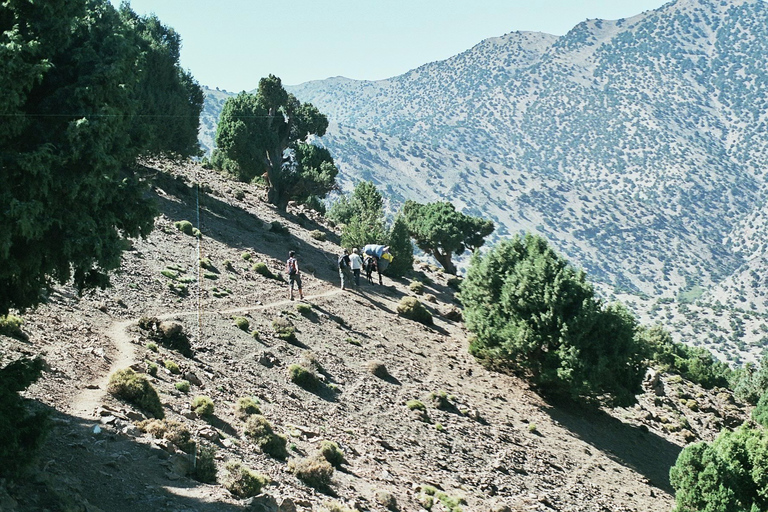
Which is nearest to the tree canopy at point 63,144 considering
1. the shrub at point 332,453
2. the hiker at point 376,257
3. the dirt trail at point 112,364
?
the dirt trail at point 112,364

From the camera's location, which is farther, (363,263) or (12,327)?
(363,263)

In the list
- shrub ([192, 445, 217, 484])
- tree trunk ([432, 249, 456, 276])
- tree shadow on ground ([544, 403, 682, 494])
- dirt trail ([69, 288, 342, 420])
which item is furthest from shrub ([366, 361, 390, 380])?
tree trunk ([432, 249, 456, 276])

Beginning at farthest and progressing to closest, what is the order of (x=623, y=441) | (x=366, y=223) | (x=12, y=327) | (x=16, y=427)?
1. (x=366, y=223)
2. (x=623, y=441)
3. (x=12, y=327)
4. (x=16, y=427)

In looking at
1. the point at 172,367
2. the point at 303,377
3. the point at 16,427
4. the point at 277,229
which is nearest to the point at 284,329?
the point at 303,377

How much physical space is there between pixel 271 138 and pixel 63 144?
167 feet

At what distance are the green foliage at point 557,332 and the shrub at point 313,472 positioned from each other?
18.8 m

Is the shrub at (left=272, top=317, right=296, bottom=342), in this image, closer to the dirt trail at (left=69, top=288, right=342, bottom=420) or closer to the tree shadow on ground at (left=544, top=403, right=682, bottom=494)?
the dirt trail at (left=69, top=288, right=342, bottom=420)

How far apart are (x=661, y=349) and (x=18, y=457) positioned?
205 feet

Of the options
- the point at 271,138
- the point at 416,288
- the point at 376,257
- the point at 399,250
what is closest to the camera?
the point at 376,257

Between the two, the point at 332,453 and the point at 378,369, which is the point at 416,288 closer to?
the point at 378,369

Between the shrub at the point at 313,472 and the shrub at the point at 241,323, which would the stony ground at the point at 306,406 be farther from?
the shrub at the point at 313,472

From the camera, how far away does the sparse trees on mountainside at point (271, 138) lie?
65.6 m

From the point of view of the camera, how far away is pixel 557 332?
39.1 metres

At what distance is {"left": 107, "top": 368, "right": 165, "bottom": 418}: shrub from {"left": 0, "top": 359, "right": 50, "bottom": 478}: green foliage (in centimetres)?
510
